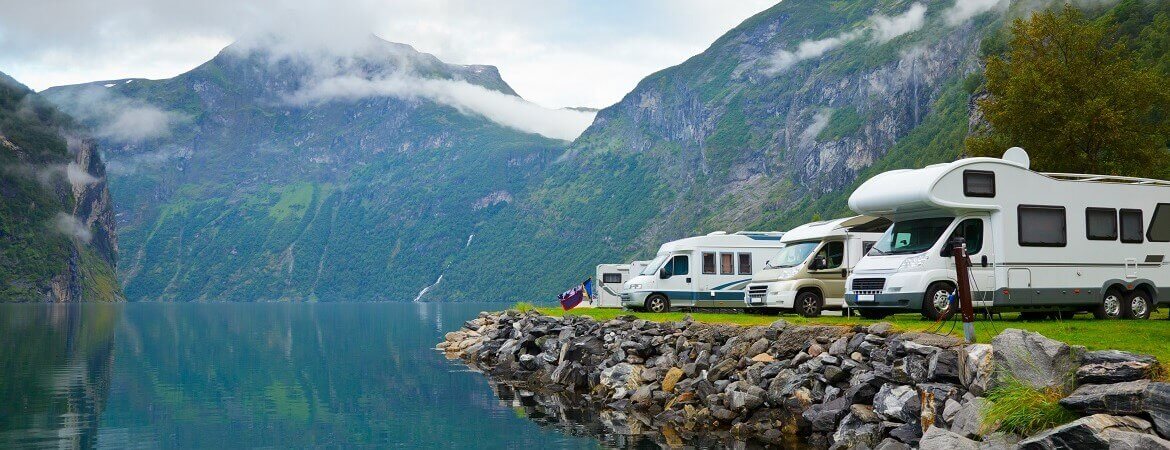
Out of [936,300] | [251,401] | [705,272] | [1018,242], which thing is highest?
[1018,242]

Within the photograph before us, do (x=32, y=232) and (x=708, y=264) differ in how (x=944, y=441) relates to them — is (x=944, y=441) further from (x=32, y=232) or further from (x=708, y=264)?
(x=32, y=232)

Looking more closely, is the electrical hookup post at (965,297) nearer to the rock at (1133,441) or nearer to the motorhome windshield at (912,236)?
the rock at (1133,441)

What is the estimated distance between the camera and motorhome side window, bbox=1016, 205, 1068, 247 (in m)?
20.1

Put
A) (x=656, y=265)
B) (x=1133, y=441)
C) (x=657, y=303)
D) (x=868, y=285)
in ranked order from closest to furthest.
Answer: (x=1133, y=441), (x=868, y=285), (x=657, y=303), (x=656, y=265)

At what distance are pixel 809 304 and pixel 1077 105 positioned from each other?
12310mm

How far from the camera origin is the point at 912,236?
68.7ft

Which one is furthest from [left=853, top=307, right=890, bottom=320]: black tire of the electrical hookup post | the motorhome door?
the electrical hookup post

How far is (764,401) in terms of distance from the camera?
18141 mm

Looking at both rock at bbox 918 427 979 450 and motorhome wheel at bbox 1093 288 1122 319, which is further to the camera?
motorhome wheel at bbox 1093 288 1122 319

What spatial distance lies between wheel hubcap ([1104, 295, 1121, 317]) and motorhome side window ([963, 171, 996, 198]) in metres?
3.66

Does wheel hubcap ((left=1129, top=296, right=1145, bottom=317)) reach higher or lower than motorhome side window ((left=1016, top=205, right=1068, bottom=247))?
lower

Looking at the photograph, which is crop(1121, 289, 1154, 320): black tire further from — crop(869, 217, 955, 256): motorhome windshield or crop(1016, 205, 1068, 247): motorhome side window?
crop(869, 217, 955, 256): motorhome windshield

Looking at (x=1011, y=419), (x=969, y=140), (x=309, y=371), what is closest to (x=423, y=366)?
(x=309, y=371)

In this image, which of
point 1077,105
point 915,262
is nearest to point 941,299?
point 915,262
